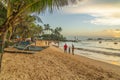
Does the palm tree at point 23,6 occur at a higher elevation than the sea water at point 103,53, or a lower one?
higher

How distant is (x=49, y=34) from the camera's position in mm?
127312

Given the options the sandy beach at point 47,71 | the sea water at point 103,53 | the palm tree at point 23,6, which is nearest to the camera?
the palm tree at point 23,6

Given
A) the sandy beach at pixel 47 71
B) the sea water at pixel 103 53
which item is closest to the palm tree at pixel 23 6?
the sandy beach at pixel 47 71

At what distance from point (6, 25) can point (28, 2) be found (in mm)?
689

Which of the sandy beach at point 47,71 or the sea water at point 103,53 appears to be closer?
the sandy beach at point 47,71

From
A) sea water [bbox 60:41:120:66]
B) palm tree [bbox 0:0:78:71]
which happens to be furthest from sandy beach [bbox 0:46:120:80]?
sea water [bbox 60:41:120:66]

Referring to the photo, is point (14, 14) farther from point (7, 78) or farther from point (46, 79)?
point (46, 79)

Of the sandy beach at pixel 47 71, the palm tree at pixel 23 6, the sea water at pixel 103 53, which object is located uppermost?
the palm tree at pixel 23 6

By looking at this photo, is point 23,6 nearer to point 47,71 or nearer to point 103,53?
point 47,71

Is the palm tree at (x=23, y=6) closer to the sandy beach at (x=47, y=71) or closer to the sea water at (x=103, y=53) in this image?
the sandy beach at (x=47, y=71)

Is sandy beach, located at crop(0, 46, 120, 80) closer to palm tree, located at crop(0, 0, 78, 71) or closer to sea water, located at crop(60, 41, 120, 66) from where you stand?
palm tree, located at crop(0, 0, 78, 71)

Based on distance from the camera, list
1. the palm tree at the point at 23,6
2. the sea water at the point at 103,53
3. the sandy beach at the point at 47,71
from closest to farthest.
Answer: the palm tree at the point at 23,6 < the sandy beach at the point at 47,71 < the sea water at the point at 103,53

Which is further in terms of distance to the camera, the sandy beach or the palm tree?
the sandy beach

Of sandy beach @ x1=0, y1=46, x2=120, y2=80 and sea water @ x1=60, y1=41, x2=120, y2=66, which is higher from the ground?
sandy beach @ x1=0, y1=46, x2=120, y2=80
